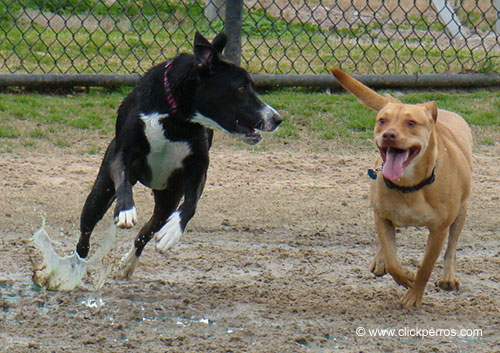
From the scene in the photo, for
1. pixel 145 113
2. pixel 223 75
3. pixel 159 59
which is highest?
pixel 223 75

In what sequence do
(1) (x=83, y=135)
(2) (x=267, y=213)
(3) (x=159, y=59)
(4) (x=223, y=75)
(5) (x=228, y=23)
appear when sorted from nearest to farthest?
(4) (x=223, y=75), (2) (x=267, y=213), (1) (x=83, y=135), (5) (x=228, y=23), (3) (x=159, y=59)

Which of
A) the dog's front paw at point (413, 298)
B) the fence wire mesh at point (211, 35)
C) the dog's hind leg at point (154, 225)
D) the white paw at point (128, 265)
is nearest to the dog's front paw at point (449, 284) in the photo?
the dog's front paw at point (413, 298)

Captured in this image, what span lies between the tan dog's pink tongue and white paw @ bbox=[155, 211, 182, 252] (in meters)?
0.95

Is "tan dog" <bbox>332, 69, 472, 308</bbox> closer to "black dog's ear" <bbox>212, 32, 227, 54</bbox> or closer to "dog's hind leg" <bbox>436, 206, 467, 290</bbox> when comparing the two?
"dog's hind leg" <bbox>436, 206, 467, 290</bbox>

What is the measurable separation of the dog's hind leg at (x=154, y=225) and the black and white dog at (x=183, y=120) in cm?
33

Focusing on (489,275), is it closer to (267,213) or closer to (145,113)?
(267,213)

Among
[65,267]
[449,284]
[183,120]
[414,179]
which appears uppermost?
[414,179]

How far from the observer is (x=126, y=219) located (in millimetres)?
4074

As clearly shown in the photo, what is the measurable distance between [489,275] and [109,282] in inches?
79.4

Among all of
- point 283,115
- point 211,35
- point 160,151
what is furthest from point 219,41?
point 211,35

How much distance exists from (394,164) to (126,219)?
1.20 m

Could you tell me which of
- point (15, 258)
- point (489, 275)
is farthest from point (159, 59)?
point (489, 275)

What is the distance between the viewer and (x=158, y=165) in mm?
4383

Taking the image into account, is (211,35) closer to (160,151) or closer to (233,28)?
(233,28)
